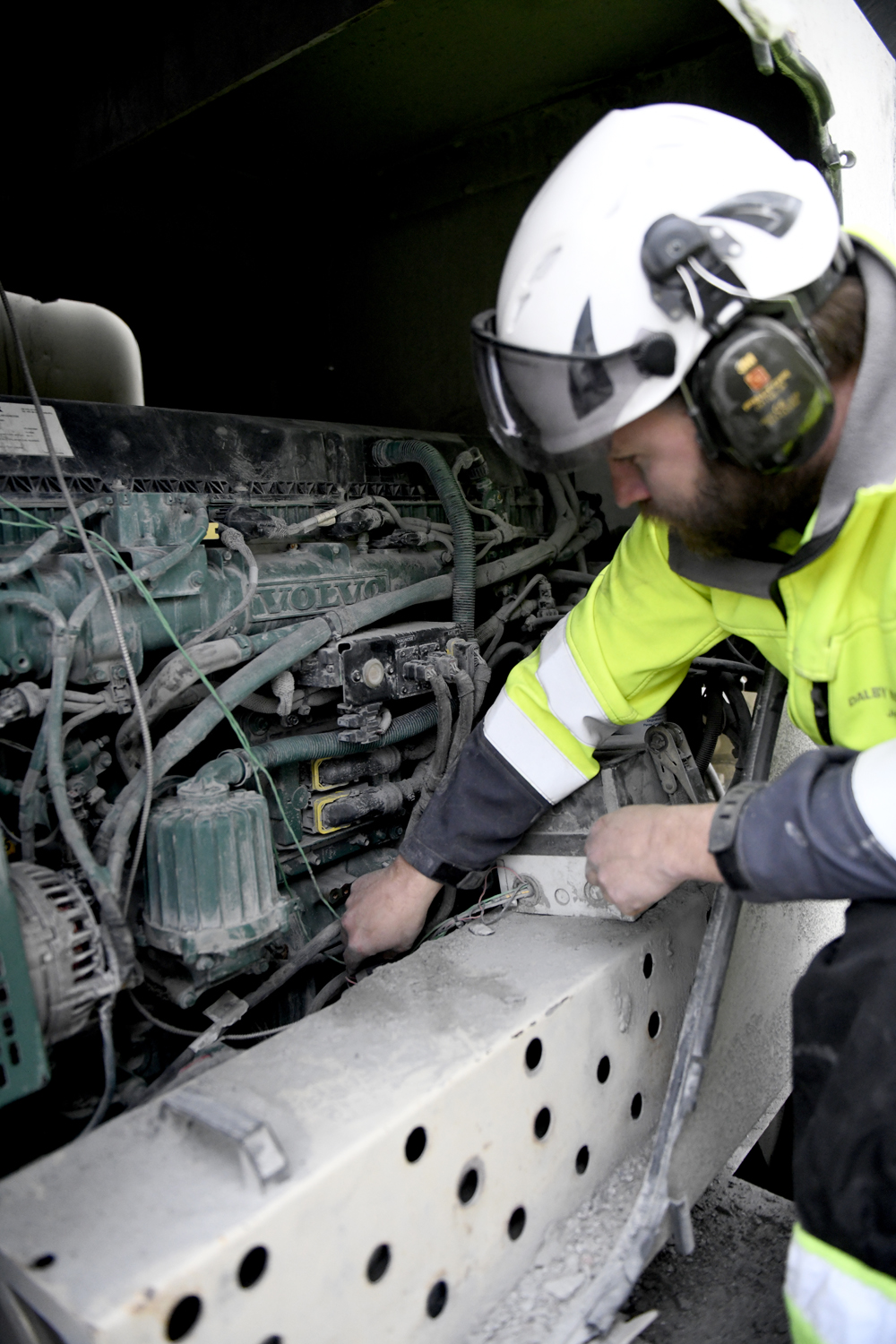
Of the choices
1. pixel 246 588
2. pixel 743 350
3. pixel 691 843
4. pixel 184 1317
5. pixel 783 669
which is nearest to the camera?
pixel 184 1317

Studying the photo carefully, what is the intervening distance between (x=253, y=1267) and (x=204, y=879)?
0.54 m

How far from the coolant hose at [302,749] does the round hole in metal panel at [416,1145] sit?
60 cm

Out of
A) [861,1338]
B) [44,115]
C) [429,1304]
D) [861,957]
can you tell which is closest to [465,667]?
[861,957]

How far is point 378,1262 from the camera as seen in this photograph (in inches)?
38.5

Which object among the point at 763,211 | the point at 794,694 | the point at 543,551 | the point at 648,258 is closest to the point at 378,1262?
the point at 794,694

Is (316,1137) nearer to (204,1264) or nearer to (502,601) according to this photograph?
(204,1264)

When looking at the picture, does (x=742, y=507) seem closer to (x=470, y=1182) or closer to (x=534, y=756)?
(x=534, y=756)

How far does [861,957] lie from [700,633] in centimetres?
55

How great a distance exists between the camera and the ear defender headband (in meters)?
0.94

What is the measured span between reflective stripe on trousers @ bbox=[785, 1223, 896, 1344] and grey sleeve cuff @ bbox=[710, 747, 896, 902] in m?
0.36

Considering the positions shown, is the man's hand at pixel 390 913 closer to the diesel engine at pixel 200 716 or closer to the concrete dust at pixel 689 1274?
the diesel engine at pixel 200 716

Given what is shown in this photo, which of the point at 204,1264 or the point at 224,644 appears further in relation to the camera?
the point at 224,644

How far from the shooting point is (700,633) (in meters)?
1.41

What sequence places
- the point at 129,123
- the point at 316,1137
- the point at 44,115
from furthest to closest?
the point at 44,115
the point at 129,123
the point at 316,1137
